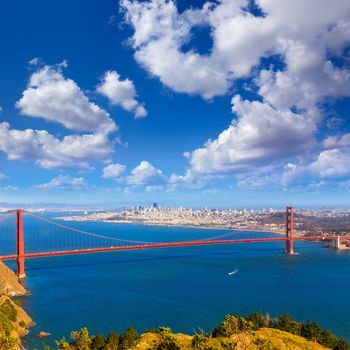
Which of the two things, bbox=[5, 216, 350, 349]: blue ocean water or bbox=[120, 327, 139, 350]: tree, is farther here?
bbox=[5, 216, 350, 349]: blue ocean water

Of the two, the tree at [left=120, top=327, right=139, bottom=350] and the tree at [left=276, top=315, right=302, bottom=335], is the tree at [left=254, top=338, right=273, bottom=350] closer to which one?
the tree at [left=120, top=327, right=139, bottom=350]

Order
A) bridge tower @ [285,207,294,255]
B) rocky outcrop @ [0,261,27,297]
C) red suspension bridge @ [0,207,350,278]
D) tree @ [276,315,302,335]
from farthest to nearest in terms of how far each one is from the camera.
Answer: bridge tower @ [285,207,294,255] < red suspension bridge @ [0,207,350,278] < rocky outcrop @ [0,261,27,297] < tree @ [276,315,302,335]

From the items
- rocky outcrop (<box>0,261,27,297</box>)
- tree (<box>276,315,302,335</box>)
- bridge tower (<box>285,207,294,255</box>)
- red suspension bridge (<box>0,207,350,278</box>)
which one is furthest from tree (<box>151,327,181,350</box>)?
bridge tower (<box>285,207,294,255</box>)

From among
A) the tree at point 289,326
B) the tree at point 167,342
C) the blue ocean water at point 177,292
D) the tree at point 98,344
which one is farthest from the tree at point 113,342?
the tree at point 289,326

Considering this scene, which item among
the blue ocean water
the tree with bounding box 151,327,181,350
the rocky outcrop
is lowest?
the blue ocean water

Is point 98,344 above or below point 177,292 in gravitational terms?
above

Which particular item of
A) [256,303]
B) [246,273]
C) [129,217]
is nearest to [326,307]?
[256,303]

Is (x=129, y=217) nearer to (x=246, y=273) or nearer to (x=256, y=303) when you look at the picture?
(x=246, y=273)

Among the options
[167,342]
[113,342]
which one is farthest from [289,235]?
[167,342]

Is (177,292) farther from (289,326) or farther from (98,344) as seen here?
(98,344)
